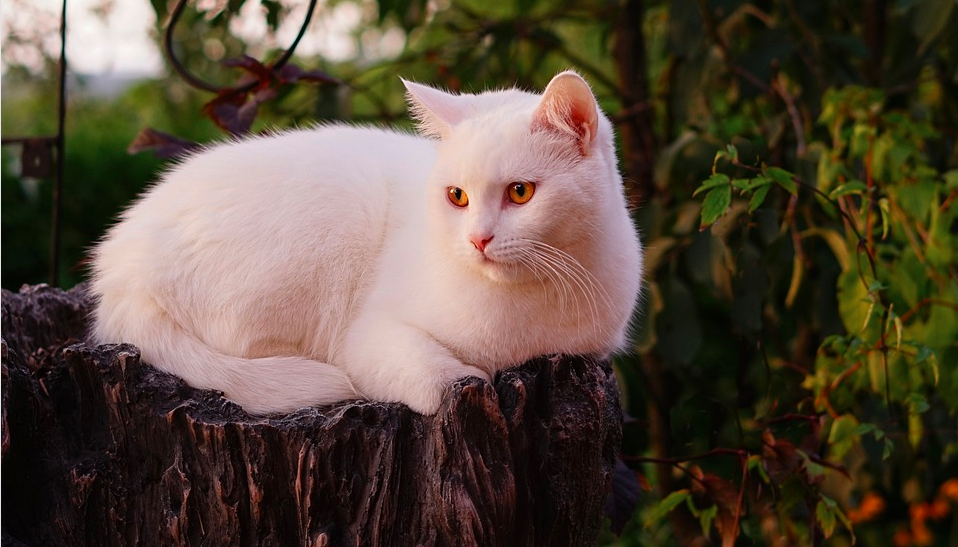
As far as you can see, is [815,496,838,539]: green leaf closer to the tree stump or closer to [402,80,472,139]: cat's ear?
the tree stump

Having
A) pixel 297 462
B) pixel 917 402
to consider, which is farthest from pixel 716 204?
pixel 297 462

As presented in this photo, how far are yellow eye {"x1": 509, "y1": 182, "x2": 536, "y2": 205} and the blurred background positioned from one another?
1.28 feet

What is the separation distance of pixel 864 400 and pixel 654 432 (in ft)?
2.83

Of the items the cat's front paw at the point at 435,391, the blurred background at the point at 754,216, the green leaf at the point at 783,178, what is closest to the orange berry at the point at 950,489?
the blurred background at the point at 754,216

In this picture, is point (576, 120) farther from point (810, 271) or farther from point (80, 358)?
point (810, 271)

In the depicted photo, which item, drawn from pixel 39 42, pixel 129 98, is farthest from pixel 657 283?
pixel 129 98

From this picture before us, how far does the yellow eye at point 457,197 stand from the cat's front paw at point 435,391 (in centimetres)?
32

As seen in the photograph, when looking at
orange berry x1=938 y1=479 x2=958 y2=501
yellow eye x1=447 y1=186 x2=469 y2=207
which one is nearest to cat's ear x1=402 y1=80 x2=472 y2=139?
yellow eye x1=447 y1=186 x2=469 y2=207

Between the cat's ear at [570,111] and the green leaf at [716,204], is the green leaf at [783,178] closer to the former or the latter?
the green leaf at [716,204]

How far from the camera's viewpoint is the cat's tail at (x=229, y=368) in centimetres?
170

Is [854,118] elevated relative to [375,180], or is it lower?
elevated

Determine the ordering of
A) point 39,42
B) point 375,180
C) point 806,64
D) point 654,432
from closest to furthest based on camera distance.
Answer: point 375,180
point 806,64
point 654,432
point 39,42

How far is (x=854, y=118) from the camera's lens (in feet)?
9.12

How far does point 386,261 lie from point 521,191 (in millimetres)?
399
